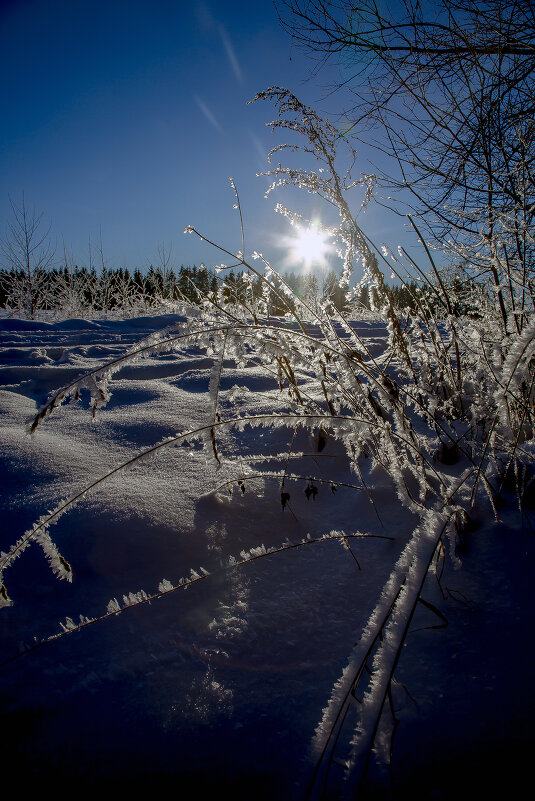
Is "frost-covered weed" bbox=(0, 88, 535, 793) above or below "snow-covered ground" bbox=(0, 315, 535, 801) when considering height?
above

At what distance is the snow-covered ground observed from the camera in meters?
0.49

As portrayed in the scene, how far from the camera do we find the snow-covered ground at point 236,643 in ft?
1.62

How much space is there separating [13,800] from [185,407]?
4.95 ft

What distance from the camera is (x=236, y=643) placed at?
26.0 inches

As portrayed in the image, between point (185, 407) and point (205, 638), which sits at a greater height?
point (185, 407)

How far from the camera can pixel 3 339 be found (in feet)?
15.4

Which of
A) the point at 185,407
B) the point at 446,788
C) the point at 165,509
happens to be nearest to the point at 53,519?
the point at 165,509

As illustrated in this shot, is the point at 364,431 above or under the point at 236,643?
above

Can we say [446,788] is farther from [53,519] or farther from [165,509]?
[165,509]

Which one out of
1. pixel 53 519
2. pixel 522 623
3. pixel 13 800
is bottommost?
pixel 13 800

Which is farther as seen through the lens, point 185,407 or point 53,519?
point 185,407

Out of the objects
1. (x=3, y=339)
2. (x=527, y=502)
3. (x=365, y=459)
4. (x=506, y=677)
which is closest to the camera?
(x=506, y=677)

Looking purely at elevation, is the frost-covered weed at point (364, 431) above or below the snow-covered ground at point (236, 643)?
above

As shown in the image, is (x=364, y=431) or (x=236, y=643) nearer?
(x=236, y=643)
